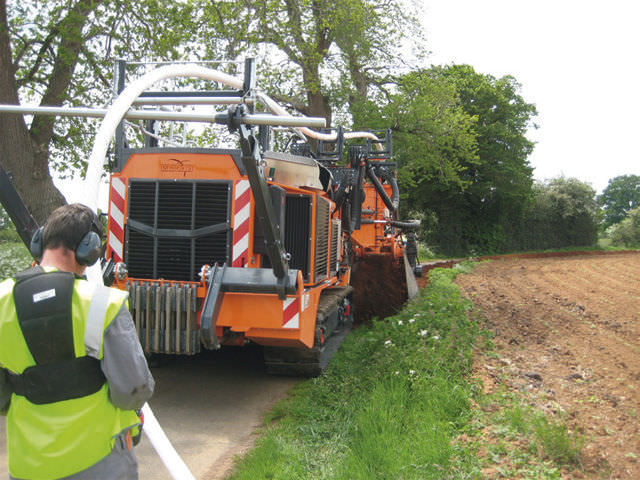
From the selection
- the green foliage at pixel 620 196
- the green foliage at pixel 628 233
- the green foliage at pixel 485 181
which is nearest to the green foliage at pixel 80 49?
the green foliage at pixel 485 181

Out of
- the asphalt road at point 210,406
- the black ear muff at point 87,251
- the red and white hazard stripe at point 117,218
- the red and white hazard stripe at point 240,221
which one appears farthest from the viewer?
the red and white hazard stripe at point 117,218

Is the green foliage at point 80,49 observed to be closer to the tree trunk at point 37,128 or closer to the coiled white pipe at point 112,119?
the tree trunk at point 37,128

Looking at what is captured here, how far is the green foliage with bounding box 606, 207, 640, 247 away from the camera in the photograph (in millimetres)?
42875

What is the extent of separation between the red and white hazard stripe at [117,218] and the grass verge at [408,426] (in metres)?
2.26

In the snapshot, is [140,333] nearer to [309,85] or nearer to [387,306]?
[387,306]

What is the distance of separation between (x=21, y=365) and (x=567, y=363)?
5.33 metres

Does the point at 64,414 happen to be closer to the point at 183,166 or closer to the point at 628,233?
the point at 183,166

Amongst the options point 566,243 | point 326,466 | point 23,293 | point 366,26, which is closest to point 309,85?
point 366,26

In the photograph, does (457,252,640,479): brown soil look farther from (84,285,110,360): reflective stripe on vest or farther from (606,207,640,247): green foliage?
(606,207,640,247): green foliage

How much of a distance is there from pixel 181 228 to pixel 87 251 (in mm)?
3462

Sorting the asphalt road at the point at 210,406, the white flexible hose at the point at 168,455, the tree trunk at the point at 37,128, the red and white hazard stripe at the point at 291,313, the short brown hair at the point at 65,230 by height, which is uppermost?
the tree trunk at the point at 37,128

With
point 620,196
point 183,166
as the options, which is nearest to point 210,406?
point 183,166

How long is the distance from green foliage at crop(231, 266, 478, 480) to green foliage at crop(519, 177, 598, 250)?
1293 inches

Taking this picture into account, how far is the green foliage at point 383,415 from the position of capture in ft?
12.8
